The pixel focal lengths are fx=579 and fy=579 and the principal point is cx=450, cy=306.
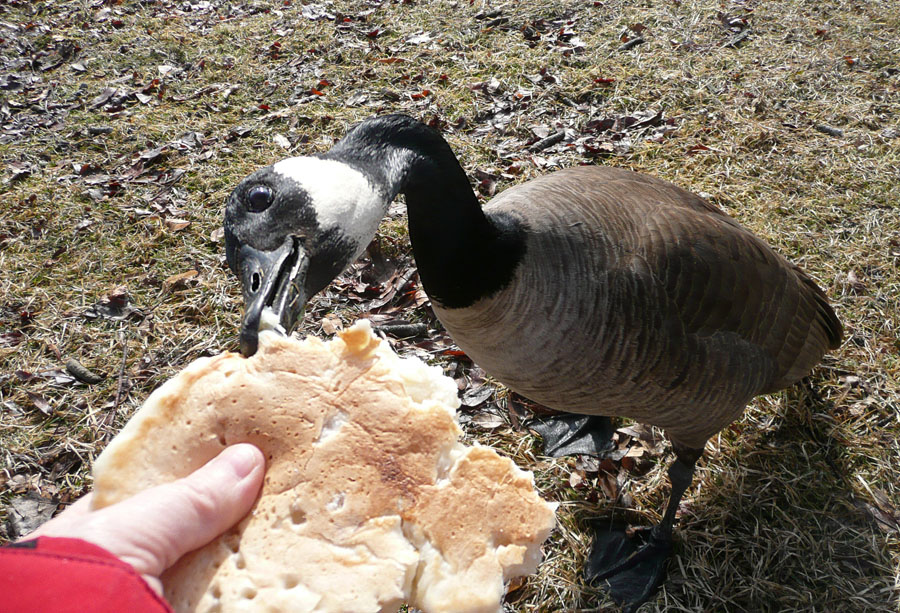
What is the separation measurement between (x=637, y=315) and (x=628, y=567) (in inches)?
58.6

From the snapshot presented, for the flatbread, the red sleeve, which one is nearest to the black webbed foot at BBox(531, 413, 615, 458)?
the flatbread

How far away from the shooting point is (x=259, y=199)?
6.74 ft

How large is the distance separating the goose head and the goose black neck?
0.19 metres

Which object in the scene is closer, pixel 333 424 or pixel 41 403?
pixel 333 424

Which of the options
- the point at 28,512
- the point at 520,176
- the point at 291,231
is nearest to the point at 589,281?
the point at 291,231

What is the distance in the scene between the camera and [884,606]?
2971 mm

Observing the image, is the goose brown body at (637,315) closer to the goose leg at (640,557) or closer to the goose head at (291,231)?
the goose leg at (640,557)

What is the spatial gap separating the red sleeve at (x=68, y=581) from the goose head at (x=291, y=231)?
79 centimetres

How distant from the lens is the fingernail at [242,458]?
1559 millimetres

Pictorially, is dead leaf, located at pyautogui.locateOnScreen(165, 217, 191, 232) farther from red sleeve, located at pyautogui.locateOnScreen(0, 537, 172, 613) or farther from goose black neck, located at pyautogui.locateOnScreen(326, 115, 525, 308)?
red sleeve, located at pyautogui.locateOnScreen(0, 537, 172, 613)

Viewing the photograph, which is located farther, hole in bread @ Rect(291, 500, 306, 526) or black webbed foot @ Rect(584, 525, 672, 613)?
black webbed foot @ Rect(584, 525, 672, 613)

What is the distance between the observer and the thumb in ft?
4.36

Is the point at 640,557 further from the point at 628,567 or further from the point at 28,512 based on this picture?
the point at 28,512

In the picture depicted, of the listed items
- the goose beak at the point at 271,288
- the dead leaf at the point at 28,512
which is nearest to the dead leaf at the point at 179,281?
the dead leaf at the point at 28,512
